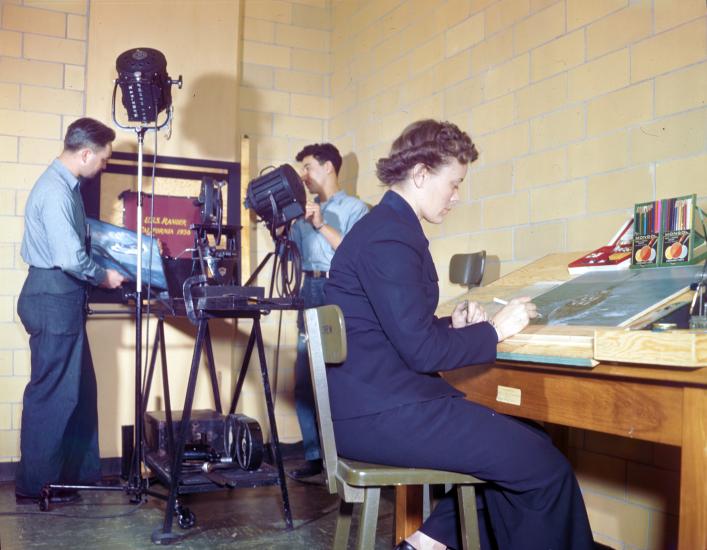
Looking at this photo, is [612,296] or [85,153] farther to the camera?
[85,153]

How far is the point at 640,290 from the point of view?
1883mm

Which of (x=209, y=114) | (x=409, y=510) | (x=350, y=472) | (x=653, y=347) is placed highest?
(x=209, y=114)

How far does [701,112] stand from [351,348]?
1.36 meters

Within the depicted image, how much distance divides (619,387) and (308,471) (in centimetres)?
256

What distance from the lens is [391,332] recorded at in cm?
175

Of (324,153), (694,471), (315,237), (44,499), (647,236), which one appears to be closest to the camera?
(694,471)

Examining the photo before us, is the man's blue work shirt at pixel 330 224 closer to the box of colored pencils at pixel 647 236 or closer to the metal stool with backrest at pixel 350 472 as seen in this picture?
the box of colored pencils at pixel 647 236

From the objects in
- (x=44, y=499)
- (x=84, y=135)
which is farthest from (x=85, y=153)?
(x=44, y=499)

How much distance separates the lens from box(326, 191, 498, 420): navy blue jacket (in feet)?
5.69

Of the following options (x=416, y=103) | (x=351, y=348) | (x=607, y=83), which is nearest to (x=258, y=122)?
(x=416, y=103)

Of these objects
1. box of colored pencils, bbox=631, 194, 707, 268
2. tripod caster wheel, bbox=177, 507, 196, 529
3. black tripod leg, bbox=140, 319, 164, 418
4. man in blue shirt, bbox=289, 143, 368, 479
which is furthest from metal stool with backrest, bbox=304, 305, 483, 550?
man in blue shirt, bbox=289, 143, 368, 479

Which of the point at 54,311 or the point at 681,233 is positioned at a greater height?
the point at 681,233

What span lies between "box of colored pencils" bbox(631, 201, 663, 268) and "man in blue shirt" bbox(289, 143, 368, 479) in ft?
5.88

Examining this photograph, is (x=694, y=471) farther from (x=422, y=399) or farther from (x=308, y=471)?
(x=308, y=471)
